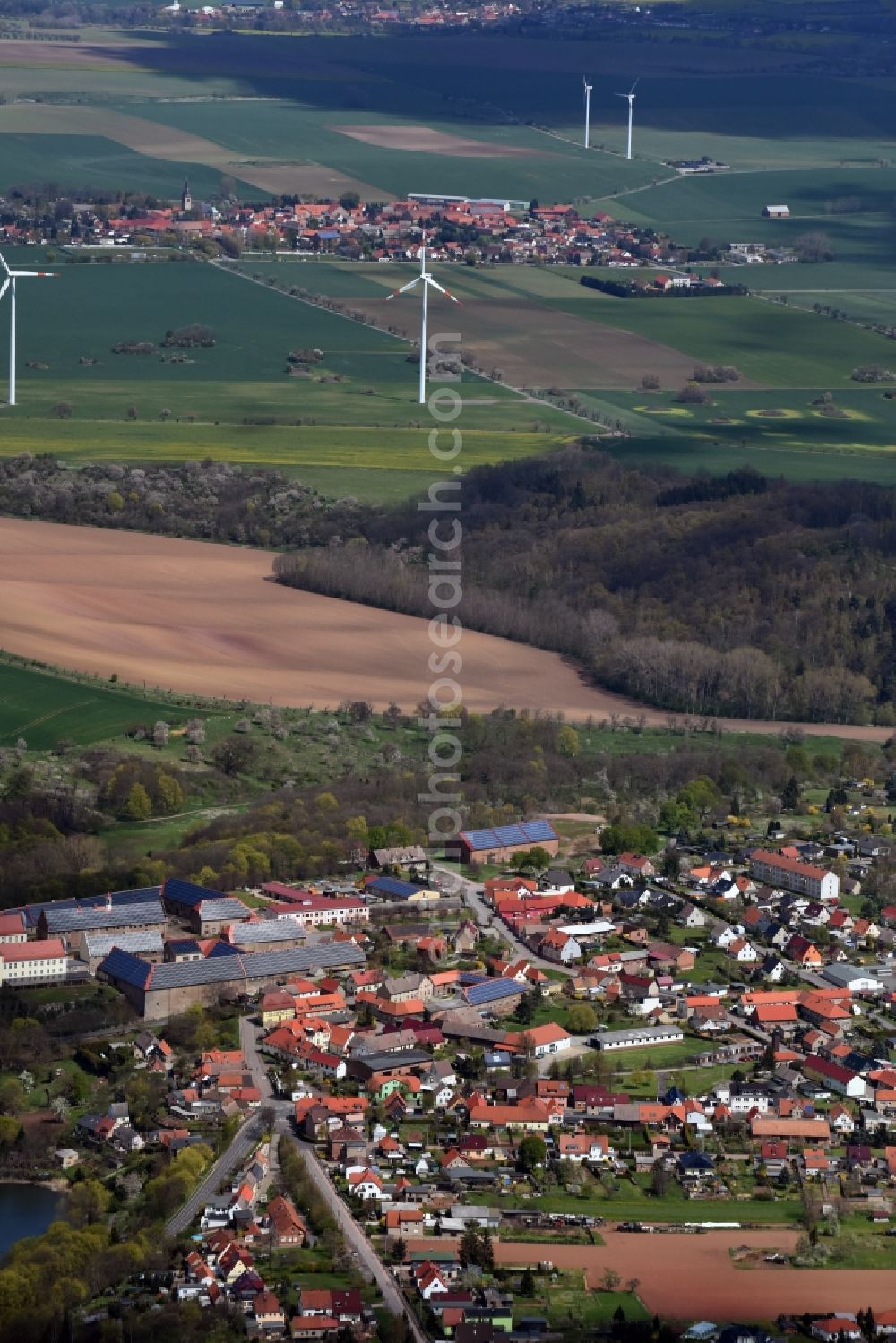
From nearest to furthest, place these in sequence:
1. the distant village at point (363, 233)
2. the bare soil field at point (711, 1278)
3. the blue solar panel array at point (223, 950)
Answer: the bare soil field at point (711, 1278)
the blue solar panel array at point (223, 950)
the distant village at point (363, 233)

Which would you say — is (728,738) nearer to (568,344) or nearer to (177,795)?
(177,795)

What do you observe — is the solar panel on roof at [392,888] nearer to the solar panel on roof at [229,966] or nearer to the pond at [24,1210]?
the solar panel on roof at [229,966]

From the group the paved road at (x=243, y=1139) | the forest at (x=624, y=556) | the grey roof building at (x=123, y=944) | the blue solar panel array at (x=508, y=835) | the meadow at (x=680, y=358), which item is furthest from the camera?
the meadow at (x=680, y=358)

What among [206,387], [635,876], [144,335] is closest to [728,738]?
[635,876]

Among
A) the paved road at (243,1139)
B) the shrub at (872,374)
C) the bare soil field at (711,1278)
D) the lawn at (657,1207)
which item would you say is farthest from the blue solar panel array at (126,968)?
the shrub at (872,374)

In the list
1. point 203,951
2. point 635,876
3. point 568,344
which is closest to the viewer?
point 203,951

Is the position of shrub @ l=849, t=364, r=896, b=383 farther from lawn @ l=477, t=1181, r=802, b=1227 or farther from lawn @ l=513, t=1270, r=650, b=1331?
lawn @ l=513, t=1270, r=650, b=1331
